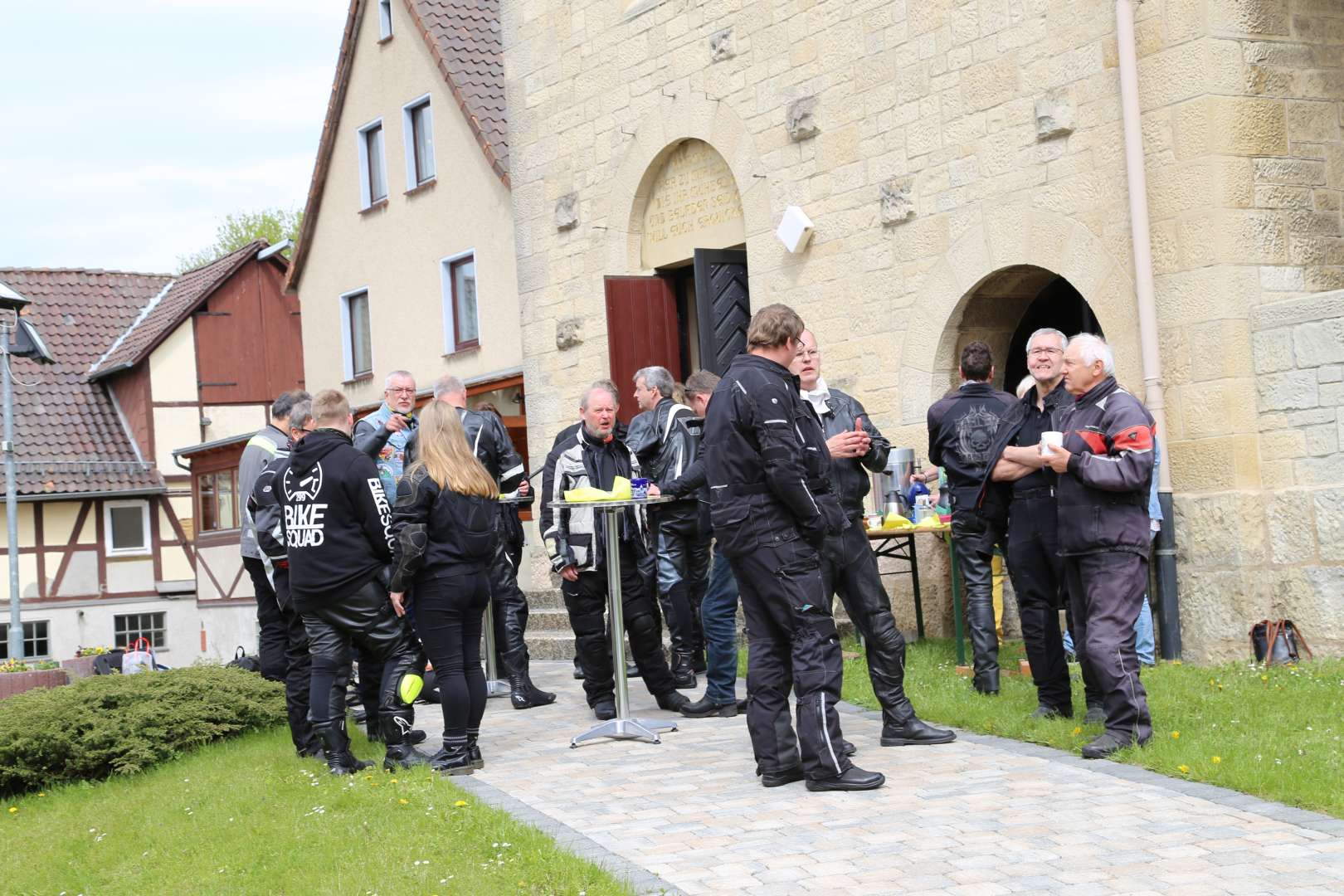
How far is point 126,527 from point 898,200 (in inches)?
1046

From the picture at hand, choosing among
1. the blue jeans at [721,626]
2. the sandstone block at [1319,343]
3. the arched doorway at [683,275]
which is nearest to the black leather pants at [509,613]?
the blue jeans at [721,626]

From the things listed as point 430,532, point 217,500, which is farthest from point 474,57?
point 430,532

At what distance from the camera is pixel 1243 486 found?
30.4 ft

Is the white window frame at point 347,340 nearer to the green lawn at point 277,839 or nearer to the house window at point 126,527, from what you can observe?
the house window at point 126,527

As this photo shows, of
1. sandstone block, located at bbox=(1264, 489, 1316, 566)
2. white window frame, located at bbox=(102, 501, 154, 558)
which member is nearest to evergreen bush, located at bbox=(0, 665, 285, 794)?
sandstone block, located at bbox=(1264, 489, 1316, 566)

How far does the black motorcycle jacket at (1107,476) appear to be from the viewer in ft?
21.7

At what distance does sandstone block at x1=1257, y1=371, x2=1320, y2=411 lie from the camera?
8.99 meters

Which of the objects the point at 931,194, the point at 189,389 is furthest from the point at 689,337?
the point at 189,389

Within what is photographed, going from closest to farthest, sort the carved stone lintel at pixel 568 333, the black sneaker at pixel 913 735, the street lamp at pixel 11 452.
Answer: the black sneaker at pixel 913 735 < the carved stone lintel at pixel 568 333 < the street lamp at pixel 11 452

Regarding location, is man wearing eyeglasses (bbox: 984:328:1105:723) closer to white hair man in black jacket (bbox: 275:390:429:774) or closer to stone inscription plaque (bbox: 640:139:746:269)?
white hair man in black jacket (bbox: 275:390:429:774)

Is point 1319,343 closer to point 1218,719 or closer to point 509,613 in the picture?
point 1218,719

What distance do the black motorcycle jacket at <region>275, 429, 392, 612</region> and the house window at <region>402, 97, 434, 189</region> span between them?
54.3 ft

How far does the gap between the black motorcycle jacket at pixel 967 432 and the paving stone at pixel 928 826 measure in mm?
1824

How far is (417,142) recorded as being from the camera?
2369cm
